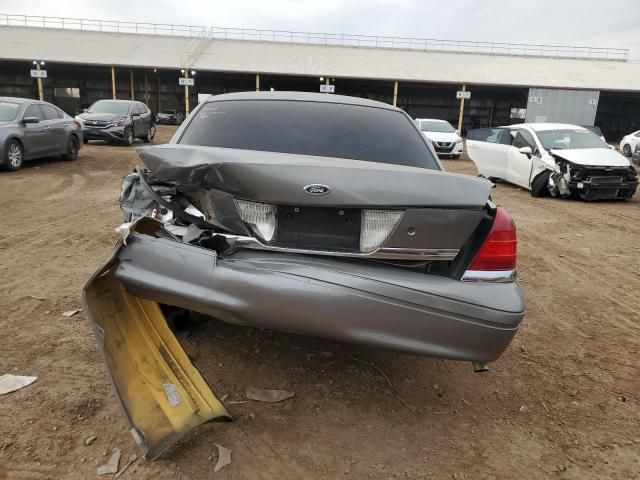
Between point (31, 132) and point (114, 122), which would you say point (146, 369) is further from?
point (114, 122)

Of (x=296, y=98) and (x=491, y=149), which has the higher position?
(x=296, y=98)

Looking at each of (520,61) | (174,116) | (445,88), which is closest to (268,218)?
(174,116)

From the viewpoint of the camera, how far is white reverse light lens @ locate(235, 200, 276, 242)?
229 cm

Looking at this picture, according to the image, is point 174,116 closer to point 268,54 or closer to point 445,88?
point 268,54

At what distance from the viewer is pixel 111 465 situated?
2096mm

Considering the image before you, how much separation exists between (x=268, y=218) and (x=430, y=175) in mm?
784

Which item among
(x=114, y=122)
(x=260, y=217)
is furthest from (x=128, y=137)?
(x=260, y=217)

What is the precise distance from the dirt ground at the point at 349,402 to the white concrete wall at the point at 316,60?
28628 millimetres

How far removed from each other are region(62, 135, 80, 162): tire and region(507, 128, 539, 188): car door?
1061 centimetres

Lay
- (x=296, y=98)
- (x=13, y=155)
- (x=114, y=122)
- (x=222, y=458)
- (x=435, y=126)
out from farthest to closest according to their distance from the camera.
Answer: (x=435, y=126) → (x=114, y=122) → (x=13, y=155) → (x=296, y=98) → (x=222, y=458)

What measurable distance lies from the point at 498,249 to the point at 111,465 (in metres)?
1.97

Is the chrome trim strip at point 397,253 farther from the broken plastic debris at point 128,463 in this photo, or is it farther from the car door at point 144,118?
the car door at point 144,118

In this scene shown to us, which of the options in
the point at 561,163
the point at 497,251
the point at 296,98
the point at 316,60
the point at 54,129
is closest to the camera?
the point at 497,251

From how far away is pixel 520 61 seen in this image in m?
A: 38.3
